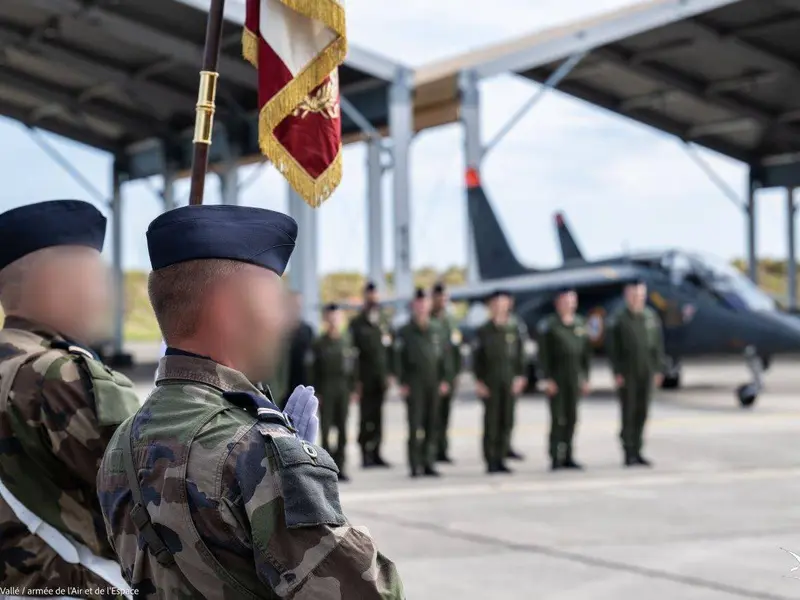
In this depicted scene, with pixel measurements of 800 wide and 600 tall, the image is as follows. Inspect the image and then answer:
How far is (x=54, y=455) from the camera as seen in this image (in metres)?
2.19

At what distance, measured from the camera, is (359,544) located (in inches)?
58.6

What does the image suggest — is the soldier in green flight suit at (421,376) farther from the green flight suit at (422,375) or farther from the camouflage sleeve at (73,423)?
the camouflage sleeve at (73,423)

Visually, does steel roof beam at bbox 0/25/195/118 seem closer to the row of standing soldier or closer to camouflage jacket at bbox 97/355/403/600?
the row of standing soldier

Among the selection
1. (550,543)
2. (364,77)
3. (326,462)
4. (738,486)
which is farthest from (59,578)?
(364,77)

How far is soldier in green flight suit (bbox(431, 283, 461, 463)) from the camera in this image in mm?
9914

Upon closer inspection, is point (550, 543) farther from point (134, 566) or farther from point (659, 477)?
point (134, 566)

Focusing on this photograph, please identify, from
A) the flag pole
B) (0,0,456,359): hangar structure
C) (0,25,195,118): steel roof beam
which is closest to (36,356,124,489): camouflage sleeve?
the flag pole

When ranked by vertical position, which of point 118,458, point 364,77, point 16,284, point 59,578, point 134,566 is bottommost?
point 59,578

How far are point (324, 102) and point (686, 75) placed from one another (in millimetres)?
21259

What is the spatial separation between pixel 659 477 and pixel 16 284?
6972 mm

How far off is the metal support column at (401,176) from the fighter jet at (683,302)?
3.33 ft

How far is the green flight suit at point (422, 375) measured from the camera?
915 centimetres

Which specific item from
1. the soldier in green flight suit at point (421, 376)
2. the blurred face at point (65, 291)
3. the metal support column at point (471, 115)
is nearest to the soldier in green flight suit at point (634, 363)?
the soldier in green flight suit at point (421, 376)

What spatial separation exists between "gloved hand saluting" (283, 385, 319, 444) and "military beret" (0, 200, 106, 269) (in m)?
0.85
